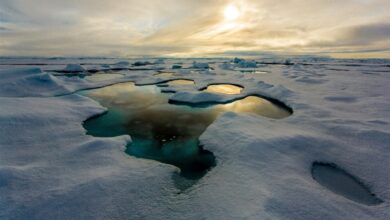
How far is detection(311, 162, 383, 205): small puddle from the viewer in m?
3.93

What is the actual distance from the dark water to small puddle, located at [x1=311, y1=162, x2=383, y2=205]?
235 cm

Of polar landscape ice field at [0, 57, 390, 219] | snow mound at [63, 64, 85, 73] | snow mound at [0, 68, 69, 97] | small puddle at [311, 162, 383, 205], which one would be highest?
snow mound at [63, 64, 85, 73]

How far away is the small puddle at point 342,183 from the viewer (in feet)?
12.9

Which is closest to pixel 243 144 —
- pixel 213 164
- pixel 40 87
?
pixel 213 164

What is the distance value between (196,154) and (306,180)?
103 inches

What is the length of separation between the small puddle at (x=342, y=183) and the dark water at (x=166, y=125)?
2.35 m

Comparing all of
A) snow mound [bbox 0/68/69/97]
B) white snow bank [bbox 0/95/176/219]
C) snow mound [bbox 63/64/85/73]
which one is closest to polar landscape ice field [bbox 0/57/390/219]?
white snow bank [bbox 0/95/176/219]

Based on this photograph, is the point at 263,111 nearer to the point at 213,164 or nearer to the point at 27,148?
the point at 213,164

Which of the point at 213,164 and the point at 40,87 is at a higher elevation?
the point at 40,87

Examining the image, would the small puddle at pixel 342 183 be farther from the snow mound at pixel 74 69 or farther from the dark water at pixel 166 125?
the snow mound at pixel 74 69

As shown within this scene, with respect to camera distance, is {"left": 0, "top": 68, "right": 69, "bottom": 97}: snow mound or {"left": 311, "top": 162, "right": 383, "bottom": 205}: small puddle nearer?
{"left": 311, "top": 162, "right": 383, "bottom": 205}: small puddle

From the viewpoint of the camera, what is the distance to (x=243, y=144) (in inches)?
221

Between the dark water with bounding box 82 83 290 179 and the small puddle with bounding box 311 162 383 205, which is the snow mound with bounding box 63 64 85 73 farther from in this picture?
the small puddle with bounding box 311 162 383 205

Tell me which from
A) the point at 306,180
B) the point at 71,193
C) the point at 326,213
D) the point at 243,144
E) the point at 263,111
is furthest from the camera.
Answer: the point at 263,111
